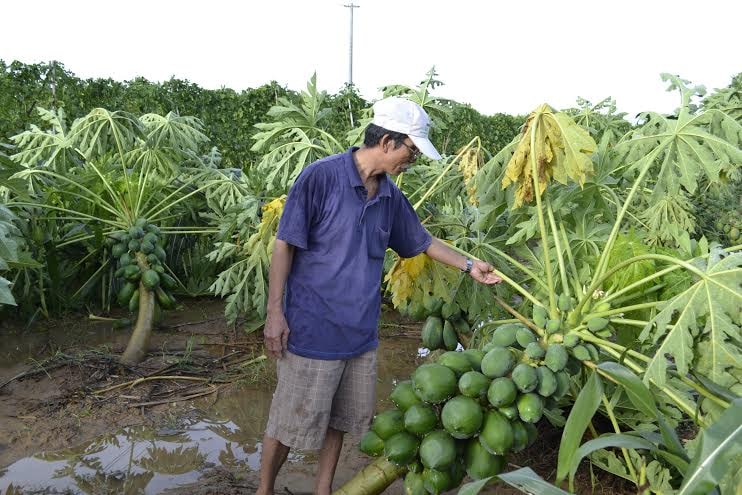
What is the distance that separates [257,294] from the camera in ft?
15.2

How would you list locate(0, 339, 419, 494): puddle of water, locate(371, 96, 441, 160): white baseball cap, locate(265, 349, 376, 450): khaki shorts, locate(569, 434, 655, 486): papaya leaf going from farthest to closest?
locate(0, 339, 419, 494): puddle of water, locate(265, 349, 376, 450): khaki shorts, locate(371, 96, 441, 160): white baseball cap, locate(569, 434, 655, 486): papaya leaf

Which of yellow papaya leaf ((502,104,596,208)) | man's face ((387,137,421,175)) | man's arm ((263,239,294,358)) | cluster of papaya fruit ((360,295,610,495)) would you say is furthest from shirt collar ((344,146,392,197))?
cluster of papaya fruit ((360,295,610,495))

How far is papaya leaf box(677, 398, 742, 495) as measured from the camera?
1454 millimetres

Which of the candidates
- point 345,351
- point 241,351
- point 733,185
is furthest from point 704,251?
point 733,185

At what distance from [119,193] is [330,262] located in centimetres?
346

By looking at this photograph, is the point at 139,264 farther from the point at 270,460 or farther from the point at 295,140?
the point at 270,460

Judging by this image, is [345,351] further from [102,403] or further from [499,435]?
[102,403]

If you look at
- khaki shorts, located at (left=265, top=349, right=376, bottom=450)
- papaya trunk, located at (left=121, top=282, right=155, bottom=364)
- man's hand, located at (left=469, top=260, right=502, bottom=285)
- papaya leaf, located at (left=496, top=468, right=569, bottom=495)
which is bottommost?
papaya trunk, located at (left=121, top=282, right=155, bottom=364)

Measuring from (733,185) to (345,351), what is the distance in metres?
7.55

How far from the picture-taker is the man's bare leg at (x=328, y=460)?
279cm

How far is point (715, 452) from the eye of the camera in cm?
148

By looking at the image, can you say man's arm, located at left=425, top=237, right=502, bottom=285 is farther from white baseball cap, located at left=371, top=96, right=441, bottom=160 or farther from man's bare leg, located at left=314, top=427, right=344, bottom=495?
man's bare leg, located at left=314, top=427, right=344, bottom=495

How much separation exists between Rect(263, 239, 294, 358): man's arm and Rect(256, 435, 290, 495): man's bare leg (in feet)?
1.40

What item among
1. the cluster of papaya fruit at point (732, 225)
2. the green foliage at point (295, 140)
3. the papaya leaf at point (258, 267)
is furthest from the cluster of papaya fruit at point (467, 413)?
the cluster of papaya fruit at point (732, 225)
